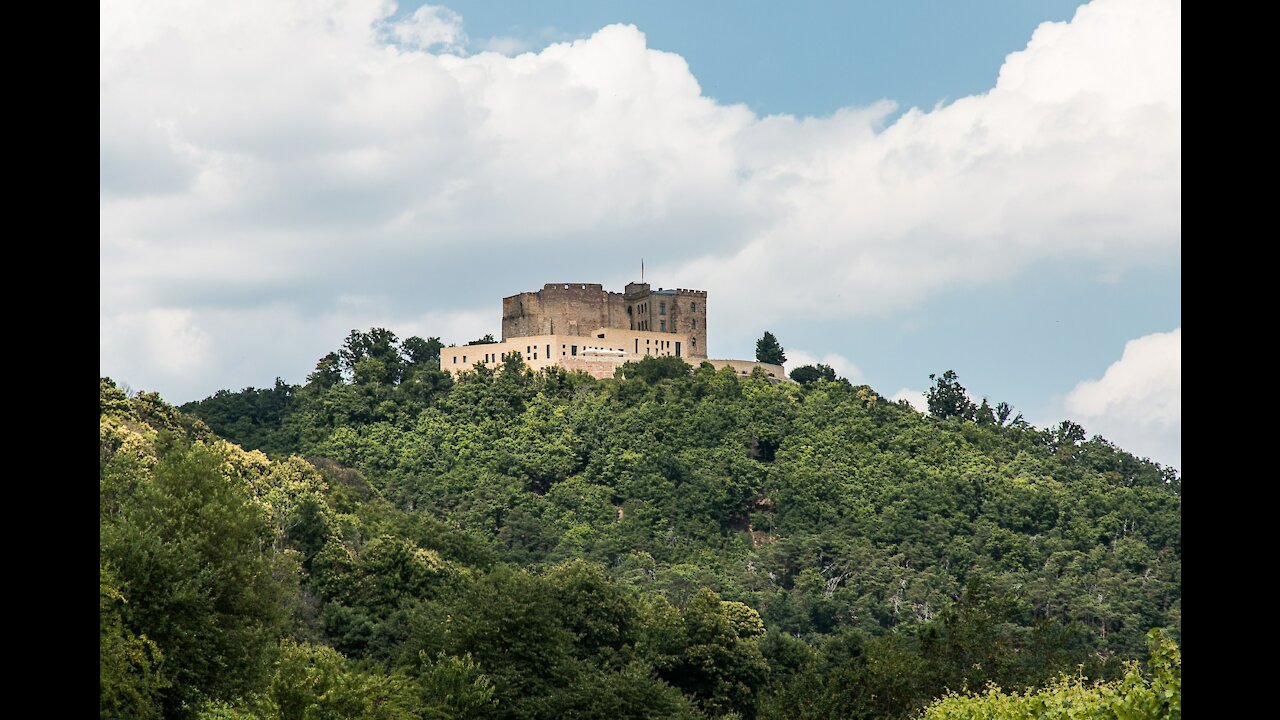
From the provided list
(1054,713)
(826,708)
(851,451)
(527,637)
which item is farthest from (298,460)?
(1054,713)

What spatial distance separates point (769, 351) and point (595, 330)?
1152 centimetres

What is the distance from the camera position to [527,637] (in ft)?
126

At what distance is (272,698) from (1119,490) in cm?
6102

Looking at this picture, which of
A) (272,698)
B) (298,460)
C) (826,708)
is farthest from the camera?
(298,460)

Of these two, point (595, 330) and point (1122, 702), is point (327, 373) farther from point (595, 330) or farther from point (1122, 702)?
point (1122, 702)

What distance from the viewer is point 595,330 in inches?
3578

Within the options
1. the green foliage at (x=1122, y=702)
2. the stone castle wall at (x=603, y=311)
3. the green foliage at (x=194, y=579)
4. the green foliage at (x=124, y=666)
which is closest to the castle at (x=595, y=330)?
the stone castle wall at (x=603, y=311)

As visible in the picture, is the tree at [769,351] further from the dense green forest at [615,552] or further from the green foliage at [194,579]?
the green foliage at [194,579]

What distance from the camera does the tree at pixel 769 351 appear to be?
95062mm

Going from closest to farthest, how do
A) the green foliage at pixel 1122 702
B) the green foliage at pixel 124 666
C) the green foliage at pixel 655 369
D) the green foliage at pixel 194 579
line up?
the green foliage at pixel 1122 702
the green foliage at pixel 124 666
the green foliage at pixel 194 579
the green foliage at pixel 655 369

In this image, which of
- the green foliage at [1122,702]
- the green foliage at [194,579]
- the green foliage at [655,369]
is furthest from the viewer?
the green foliage at [655,369]

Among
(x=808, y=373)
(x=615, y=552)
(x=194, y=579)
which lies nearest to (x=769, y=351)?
(x=808, y=373)

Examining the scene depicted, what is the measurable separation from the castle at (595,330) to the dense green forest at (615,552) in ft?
5.78
